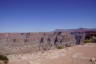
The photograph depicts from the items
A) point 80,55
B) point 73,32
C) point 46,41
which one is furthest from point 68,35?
point 80,55

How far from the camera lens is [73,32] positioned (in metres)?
58.8

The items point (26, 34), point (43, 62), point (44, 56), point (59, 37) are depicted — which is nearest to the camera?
point (43, 62)

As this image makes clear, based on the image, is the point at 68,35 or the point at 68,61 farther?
the point at 68,35

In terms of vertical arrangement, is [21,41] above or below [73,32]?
below

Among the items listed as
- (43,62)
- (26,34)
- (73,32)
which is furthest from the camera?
(26,34)

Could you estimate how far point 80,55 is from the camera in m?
12.2

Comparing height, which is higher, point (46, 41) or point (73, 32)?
point (73, 32)

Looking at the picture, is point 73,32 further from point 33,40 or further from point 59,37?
point 33,40

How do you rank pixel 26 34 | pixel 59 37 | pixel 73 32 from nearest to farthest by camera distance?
pixel 73 32 < pixel 59 37 < pixel 26 34

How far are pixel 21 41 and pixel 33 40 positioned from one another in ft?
17.9

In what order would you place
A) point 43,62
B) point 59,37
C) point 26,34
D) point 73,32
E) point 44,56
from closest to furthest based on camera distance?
point 43,62 → point 44,56 → point 73,32 → point 59,37 → point 26,34

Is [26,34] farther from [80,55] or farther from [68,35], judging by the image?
[80,55]

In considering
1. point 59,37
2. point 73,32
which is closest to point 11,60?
point 73,32

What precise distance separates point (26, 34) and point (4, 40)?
13.6 m
